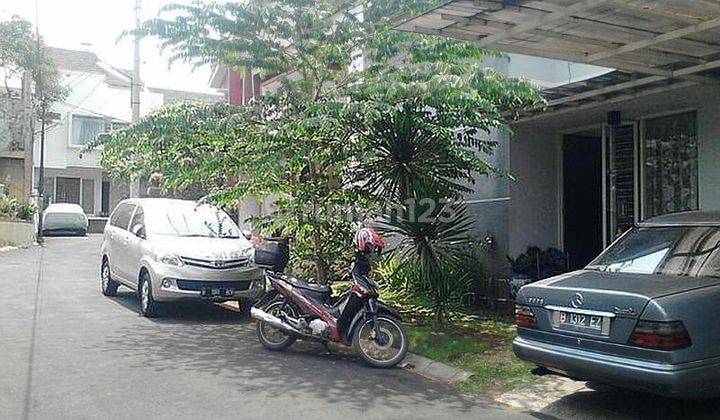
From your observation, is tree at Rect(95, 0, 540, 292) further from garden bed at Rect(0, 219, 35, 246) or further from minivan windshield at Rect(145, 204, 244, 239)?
garden bed at Rect(0, 219, 35, 246)

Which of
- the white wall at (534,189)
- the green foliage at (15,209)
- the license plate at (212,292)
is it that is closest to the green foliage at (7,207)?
the green foliage at (15,209)

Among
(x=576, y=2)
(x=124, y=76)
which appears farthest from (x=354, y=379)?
(x=124, y=76)

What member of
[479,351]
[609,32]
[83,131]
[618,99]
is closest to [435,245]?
[479,351]

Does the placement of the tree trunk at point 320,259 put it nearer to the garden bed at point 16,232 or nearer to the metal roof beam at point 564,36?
the metal roof beam at point 564,36

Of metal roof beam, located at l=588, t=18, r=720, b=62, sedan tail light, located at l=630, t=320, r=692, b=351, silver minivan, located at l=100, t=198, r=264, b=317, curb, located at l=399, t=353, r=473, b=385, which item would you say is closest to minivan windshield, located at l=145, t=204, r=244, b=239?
silver minivan, located at l=100, t=198, r=264, b=317

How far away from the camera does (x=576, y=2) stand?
6.51 meters

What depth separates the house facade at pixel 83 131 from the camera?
37.4 m

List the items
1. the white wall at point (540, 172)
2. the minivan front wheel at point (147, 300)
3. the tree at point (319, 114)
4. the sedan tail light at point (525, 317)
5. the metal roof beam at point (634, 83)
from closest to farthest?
the sedan tail light at point (525, 317) < the metal roof beam at point (634, 83) < the tree at point (319, 114) < the minivan front wheel at point (147, 300) < the white wall at point (540, 172)

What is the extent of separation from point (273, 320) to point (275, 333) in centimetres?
36

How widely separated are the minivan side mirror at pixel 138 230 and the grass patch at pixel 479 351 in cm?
460

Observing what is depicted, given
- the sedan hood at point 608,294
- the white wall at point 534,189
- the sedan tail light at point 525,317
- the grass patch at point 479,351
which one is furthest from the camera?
the white wall at point 534,189

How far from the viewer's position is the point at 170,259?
10602mm

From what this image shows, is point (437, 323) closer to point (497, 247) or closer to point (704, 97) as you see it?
point (497, 247)

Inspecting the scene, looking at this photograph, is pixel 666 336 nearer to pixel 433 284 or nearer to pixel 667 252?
pixel 667 252
